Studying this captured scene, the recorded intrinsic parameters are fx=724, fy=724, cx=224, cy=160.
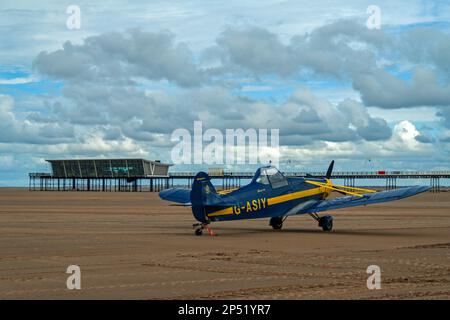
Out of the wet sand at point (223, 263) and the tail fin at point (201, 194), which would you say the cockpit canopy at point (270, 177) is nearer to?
the wet sand at point (223, 263)

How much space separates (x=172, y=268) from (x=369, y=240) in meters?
9.13

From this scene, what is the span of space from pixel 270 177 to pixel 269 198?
789 millimetres

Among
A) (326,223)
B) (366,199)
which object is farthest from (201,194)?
(366,199)

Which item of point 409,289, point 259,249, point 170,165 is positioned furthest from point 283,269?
point 170,165

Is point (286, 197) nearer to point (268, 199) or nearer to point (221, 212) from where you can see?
point (268, 199)

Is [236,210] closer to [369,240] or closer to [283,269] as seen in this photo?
[369,240]

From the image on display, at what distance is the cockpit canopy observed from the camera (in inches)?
974

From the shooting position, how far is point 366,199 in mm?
25609

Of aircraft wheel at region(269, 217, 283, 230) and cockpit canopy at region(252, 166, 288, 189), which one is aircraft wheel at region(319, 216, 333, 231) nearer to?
aircraft wheel at region(269, 217, 283, 230)

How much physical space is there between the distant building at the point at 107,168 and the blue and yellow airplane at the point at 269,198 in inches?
4303

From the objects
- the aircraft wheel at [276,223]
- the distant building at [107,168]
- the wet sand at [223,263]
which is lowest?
the wet sand at [223,263]

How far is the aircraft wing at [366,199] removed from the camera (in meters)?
24.7

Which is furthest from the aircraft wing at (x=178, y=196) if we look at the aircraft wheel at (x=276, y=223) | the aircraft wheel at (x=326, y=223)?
the aircraft wheel at (x=326, y=223)
